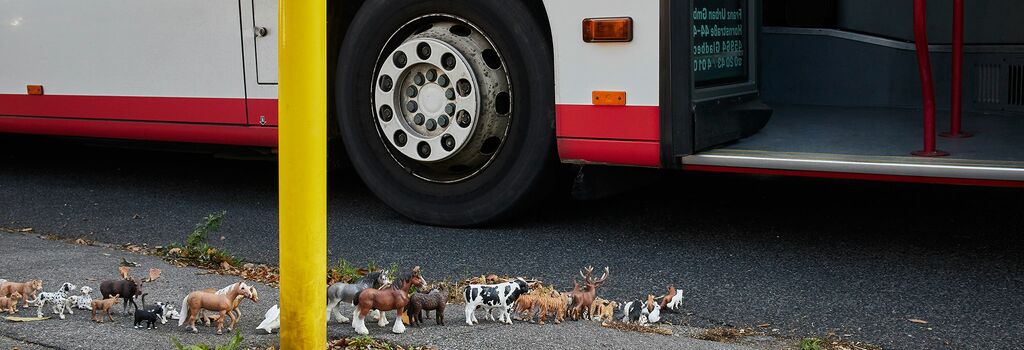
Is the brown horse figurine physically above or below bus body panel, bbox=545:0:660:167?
below

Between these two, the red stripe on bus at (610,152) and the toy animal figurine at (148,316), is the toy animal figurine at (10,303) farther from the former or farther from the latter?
the red stripe on bus at (610,152)

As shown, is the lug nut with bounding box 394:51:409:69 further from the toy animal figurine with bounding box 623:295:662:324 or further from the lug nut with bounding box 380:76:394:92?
the toy animal figurine with bounding box 623:295:662:324

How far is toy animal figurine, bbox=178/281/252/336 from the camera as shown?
11.5 ft

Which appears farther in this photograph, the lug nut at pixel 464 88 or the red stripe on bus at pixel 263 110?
the red stripe on bus at pixel 263 110

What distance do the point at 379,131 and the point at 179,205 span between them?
1.30 metres

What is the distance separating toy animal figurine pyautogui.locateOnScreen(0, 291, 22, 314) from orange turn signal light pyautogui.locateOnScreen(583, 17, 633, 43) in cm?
220

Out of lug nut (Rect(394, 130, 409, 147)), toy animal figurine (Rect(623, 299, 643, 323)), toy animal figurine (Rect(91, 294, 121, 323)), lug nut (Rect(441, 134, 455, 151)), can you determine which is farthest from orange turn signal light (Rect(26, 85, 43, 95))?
toy animal figurine (Rect(623, 299, 643, 323))

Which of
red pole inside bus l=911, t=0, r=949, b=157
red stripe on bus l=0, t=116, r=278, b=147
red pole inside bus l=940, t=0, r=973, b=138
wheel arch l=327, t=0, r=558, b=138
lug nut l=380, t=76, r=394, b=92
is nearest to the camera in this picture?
red pole inside bus l=911, t=0, r=949, b=157

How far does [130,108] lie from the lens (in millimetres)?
A: 6395

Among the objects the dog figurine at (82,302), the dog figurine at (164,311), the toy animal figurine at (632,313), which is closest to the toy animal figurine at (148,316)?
the dog figurine at (164,311)

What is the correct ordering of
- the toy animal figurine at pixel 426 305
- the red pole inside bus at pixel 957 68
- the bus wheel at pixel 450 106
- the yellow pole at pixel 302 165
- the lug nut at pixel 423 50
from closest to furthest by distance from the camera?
the yellow pole at pixel 302 165 → the toy animal figurine at pixel 426 305 → the red pole inside bus at pixel 957 68 → the bus wheel at pixel 450 106 → the lug nut at pixel 423 50

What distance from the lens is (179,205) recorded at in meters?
6.38

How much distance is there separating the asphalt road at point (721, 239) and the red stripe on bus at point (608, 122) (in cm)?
44

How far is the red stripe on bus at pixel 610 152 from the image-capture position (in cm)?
489
